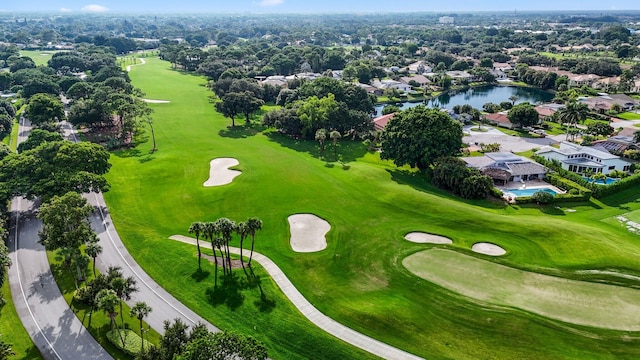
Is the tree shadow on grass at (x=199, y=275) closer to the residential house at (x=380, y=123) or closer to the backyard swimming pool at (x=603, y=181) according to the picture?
the residential house at (x=380, y=123)

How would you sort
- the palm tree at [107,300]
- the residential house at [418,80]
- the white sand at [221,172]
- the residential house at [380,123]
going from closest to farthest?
1. the palm tree at [107,300]
2. the white sand at [221,172]
3. the residential house at [380,123]
4. the residential house at [418,80]

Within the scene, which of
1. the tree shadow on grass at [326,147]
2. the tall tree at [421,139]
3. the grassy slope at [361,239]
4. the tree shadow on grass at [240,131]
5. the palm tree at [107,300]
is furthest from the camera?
the tree shadow on grass at [240,131]

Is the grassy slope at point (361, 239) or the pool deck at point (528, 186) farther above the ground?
the pool deck at point (528, 186)

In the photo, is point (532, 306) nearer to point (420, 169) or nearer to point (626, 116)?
point (420, 169)

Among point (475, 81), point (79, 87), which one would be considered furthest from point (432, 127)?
point (475, 81)

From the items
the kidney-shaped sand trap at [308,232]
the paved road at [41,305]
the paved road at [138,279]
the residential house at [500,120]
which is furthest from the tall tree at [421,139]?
the paved road at [41,305]

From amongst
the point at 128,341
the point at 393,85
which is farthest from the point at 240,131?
the point at 393,85

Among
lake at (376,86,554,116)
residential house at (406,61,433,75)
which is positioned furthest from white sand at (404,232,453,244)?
residential house at (406,61,433,75)
